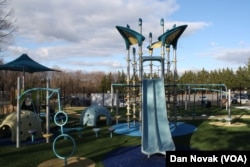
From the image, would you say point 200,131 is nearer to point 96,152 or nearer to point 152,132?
point 152,132

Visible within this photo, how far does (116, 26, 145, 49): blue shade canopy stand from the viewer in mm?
13258

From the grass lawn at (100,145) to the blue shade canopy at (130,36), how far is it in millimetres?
4684

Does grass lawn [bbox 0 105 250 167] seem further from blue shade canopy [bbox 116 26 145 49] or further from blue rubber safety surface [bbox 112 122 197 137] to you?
blue shade canopy [bbox 116 26 145 49]

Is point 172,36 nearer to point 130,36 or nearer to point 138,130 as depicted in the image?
point 130,36

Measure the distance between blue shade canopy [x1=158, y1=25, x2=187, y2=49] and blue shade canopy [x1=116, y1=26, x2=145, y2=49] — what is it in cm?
97

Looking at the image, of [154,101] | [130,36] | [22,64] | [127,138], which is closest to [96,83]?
[22,64]

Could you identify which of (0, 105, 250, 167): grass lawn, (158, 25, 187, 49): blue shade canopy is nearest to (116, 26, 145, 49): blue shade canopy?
(158, 25, 187, 49): blue shade canopy

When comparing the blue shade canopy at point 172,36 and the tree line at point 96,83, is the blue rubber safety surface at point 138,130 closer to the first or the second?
the blue shade canopy at point 172,36

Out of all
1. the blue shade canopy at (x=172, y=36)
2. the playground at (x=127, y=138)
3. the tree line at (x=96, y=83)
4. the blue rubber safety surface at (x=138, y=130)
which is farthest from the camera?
the tree line at (x=96, y=83)

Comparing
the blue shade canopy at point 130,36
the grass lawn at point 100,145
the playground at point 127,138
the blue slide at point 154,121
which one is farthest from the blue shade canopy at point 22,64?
the blue slide at point 154,121

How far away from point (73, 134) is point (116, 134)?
1.97 m

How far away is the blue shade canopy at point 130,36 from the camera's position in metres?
13.3

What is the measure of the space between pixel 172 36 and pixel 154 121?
5541 mm

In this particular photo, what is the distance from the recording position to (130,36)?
13922 millimetres
